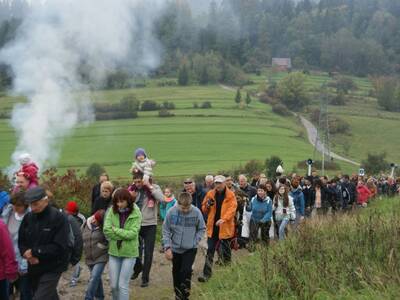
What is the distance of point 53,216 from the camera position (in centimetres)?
536

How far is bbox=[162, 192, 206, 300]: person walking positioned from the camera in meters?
6.90

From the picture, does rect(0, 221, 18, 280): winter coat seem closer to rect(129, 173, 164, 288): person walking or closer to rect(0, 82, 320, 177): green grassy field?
rect(129, 173, 164, 288): person walking

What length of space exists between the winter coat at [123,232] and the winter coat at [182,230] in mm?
644

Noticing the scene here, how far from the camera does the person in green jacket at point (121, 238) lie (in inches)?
250

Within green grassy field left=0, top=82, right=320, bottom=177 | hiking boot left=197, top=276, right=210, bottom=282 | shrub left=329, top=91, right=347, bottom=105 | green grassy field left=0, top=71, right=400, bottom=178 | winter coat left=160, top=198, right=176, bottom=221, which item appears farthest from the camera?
shrub left=329, top=91, right=347, bottom=105

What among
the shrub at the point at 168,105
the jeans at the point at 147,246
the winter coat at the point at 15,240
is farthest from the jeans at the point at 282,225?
the shrub at the point at 168,105

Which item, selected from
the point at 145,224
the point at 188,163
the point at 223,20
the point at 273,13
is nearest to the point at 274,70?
the point at 223,20

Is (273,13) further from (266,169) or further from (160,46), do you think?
(266,169)

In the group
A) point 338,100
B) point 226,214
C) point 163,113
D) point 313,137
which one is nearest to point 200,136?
point 163,113

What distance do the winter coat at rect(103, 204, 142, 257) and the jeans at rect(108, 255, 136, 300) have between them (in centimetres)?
9

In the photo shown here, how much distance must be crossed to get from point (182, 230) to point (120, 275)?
100cm

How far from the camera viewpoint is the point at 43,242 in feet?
17.5

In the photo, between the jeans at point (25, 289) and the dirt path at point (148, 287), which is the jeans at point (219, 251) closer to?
the dirt path at point (148, 287)

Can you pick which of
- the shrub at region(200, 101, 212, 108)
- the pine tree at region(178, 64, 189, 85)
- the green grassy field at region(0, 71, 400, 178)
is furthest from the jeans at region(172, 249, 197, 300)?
the pine tree at region(178, 64, 189, 85)
